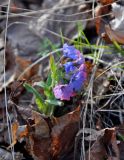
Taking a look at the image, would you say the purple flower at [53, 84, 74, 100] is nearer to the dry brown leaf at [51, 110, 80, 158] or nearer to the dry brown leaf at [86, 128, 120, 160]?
the dry brown leaf at [51, 110, 80, 158]

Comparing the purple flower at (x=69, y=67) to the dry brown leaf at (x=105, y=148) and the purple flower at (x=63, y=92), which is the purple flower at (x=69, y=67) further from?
the dry brown leaf at (x=105, y=148)

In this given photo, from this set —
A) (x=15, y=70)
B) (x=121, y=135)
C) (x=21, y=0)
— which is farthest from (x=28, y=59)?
(x=121, y=135)

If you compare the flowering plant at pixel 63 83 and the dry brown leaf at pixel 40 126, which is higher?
the flowering plant at pixel 63 83

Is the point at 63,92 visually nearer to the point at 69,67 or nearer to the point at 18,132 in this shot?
the point at 69,67

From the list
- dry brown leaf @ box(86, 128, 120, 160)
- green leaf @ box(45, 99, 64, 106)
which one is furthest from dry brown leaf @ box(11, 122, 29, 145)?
dry brown leaf @ box(86, 128, 120, 160)

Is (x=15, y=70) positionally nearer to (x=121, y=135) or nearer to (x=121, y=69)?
(x=121, y=69)

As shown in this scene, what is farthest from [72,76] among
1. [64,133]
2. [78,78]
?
[64,133]

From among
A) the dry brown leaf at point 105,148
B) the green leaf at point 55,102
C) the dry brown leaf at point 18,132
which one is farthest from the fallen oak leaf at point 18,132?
the dry brown leaf at point 105,148
